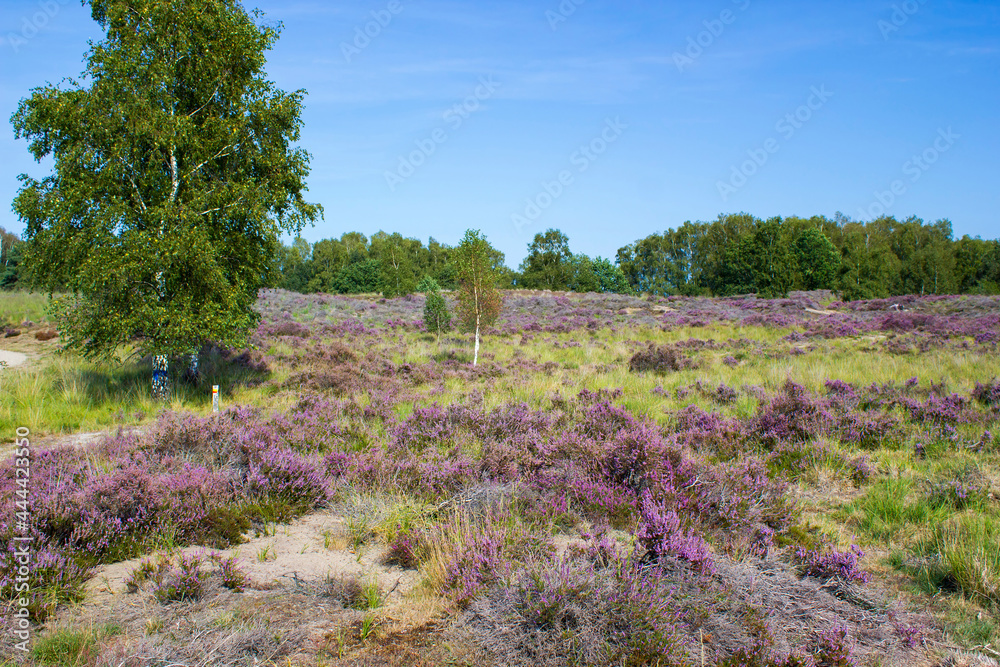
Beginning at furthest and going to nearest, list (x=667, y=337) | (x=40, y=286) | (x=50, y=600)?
(x=667, y=337)
(x=40, y=286)
(x=50, y=600)

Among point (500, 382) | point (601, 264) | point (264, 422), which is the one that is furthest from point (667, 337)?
point (601, 264)

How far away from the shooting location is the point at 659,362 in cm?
1521

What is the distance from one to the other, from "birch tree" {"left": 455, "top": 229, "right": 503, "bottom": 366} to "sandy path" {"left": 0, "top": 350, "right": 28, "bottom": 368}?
43.5 ft

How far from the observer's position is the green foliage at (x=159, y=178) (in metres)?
9.48

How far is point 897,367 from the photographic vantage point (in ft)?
42.3

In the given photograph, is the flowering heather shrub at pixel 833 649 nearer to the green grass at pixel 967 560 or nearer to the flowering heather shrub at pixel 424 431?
the green grass at pixel 967 560

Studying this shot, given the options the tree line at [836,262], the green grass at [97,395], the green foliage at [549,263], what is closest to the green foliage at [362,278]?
the green foliage at [549,263]

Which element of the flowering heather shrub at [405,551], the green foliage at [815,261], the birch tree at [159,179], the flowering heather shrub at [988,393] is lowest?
the flowering heather shrub at [405,551]

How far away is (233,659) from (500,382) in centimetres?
1036

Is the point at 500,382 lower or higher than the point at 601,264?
lower

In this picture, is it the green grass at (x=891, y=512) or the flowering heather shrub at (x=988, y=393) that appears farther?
the flowering heather shrub at (x=988, y=393)

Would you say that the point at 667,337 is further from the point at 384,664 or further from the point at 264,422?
the point at 384,664

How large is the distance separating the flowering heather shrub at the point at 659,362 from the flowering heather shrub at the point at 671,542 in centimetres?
1079

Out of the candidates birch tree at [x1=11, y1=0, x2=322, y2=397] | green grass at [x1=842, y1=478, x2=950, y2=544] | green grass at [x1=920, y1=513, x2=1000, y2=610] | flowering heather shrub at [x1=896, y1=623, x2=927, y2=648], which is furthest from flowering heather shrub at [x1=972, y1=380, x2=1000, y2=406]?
birch tree at [x1=11, y1=0, x2=322, y2=397]
